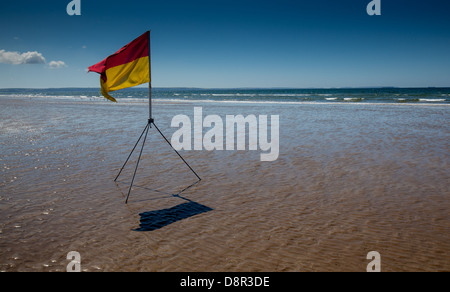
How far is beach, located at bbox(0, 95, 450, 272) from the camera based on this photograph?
333cm

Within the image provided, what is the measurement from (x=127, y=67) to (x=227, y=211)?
345cm

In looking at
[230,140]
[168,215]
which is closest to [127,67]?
[168,215]

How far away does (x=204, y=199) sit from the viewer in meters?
5.12

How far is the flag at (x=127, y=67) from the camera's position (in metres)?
5.08

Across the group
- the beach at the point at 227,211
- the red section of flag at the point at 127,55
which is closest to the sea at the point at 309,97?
the beach at the point at 227,211

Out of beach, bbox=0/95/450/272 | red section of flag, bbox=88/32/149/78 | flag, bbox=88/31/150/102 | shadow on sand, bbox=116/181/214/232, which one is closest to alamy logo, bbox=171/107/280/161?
beach, bbox=0/95/450/272

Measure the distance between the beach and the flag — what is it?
7.24 feet

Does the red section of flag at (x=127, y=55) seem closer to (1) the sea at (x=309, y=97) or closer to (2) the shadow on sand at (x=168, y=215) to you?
(2) the shadow on sand at (x=168, y=215)

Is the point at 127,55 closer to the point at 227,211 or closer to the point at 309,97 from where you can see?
the point at 227,211

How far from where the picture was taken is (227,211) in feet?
15.1
